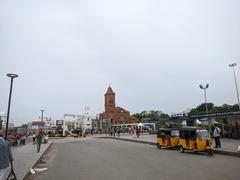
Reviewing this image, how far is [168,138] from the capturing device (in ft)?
81.1

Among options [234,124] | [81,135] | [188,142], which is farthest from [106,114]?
[188,142]

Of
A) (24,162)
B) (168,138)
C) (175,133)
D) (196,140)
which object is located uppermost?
(175,133)

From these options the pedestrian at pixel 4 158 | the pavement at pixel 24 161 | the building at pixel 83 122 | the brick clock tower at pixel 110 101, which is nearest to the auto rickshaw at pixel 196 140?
the pavement at pixel 24 161

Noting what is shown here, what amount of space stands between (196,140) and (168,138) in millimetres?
5260

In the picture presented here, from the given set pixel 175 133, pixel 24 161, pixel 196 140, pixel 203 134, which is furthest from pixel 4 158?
pixel 175 133

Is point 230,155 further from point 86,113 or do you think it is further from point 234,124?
point 86,113

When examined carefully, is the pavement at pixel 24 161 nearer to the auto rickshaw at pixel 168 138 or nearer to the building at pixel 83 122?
the auto rickshaw at pixel 168 138

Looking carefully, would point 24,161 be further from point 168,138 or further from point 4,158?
point 168,138

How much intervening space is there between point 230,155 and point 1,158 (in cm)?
1490

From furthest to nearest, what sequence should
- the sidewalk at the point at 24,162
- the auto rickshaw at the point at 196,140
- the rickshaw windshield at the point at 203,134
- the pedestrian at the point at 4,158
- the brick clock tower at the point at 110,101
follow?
the brick clock tower at the point at 110,101
the rickshaw windshield at the point at 203,134
the auto rickshaw at the point at 196,140
the sidewalk at the point at 24,162
the pedestrian at the point at 4,158

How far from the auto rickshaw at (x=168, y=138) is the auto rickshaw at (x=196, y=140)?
2616mm

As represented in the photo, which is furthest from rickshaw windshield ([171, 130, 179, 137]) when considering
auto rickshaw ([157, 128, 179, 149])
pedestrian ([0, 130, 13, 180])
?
pedestrian ([0, 130, 13, 180])

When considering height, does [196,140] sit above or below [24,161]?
above

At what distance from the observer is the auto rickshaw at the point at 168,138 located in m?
24.3
